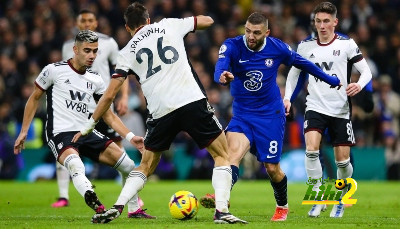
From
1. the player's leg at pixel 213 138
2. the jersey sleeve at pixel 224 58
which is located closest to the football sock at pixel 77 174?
the player's leg at pixel 213 138

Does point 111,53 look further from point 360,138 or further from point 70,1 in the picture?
point 70,1

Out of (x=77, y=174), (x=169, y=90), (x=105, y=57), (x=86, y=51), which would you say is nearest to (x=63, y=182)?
(x=105, y=57)

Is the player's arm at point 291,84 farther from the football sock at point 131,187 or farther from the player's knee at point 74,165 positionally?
the player's knee at point 74,165

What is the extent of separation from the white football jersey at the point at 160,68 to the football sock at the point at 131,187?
71 cm

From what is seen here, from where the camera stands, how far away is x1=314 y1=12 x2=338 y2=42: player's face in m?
11.1

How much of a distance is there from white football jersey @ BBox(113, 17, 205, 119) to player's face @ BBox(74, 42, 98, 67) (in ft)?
5.48

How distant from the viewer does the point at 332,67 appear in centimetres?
1113

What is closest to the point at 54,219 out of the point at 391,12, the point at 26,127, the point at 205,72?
the point at 26,127

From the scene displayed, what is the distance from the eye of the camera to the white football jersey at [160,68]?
896cm

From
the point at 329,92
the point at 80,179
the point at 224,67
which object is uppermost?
the point at 224,67

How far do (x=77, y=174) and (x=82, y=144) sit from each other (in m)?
0.81

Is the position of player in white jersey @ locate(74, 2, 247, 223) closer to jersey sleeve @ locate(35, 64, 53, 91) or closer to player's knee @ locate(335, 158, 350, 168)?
jersey sleeve @ locate(35, 64, 53, 91)

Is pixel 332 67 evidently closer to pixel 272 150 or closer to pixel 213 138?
pixel 272 150

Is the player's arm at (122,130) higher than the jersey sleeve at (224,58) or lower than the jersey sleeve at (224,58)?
lower
